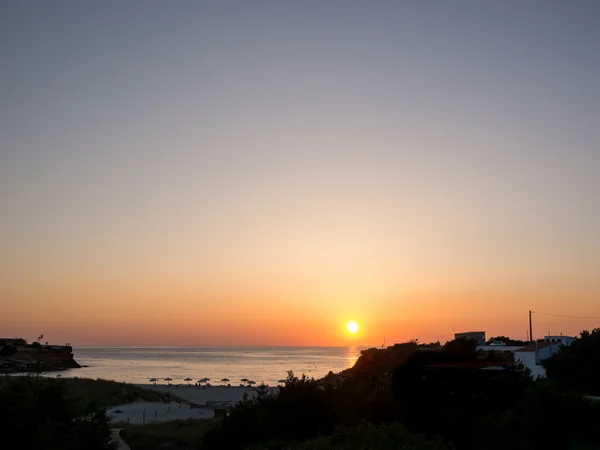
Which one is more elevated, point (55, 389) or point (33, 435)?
→ point (55, 389)

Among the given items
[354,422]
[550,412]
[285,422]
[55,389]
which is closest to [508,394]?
[550,412]

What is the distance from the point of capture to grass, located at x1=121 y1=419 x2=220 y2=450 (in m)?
33.9

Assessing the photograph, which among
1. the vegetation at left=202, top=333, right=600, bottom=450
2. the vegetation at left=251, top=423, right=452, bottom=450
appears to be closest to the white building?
the vegetation at left=202, top=333, right=600, bottom=450

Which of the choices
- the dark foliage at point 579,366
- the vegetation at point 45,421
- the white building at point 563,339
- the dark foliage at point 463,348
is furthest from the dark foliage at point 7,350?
the vegetation at point 45,421

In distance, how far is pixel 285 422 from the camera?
989 inches

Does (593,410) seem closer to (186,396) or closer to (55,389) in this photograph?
(55,389)

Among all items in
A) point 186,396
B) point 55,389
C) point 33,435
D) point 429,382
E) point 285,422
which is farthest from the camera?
point 186,396

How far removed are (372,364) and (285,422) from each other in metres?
49.7

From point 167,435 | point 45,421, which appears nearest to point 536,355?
point 167,435

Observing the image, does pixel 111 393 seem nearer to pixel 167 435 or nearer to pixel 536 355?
pixel 167 435

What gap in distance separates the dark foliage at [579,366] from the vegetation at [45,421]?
1281 inches

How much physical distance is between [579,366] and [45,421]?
40076 millimetres

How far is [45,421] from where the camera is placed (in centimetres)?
1919

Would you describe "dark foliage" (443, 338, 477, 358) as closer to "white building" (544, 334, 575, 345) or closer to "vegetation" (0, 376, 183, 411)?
"white building" (544, 334, 575, 345)
